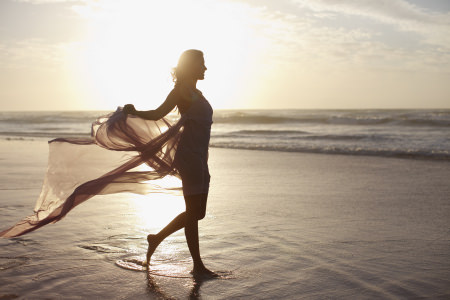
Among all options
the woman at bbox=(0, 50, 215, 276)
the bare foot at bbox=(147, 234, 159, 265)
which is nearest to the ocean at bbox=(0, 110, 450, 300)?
the bare foot at bbox=(147, 234, 159, 265)

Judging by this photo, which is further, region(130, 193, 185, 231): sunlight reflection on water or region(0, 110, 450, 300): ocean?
region(130, 193, 185, 231): sunlight reflection on water

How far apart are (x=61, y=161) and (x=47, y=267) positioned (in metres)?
1.04

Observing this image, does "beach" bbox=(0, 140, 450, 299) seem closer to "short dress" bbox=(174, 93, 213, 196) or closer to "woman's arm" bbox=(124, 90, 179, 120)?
"short dress" bbox=(174, 93, 213, 196)

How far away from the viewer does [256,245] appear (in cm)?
496

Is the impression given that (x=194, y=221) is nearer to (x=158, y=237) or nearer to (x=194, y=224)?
(x=194, y=224)

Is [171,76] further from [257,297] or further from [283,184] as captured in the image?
[283,184]

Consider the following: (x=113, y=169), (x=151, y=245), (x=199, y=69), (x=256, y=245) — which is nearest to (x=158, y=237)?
(x=151, y=245)

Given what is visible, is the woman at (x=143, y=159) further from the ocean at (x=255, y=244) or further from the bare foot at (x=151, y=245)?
the ocean at (x=255, y=244)

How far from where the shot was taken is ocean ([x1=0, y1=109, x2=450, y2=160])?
17.2 m

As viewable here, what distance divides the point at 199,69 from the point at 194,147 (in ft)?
2.22

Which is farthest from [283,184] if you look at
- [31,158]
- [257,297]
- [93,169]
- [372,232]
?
[31,158]

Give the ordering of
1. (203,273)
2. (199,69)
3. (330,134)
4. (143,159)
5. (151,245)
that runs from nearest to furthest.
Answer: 1. (203,273)
2. (199,69)
3. (151,245)
4. (143,159)
5. (330,134)

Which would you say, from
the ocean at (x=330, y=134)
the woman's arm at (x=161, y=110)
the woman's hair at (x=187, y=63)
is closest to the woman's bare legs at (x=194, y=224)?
the woman's arm at (x=161, y=110)

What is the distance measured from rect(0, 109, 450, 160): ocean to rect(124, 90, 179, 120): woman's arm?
12322mm
